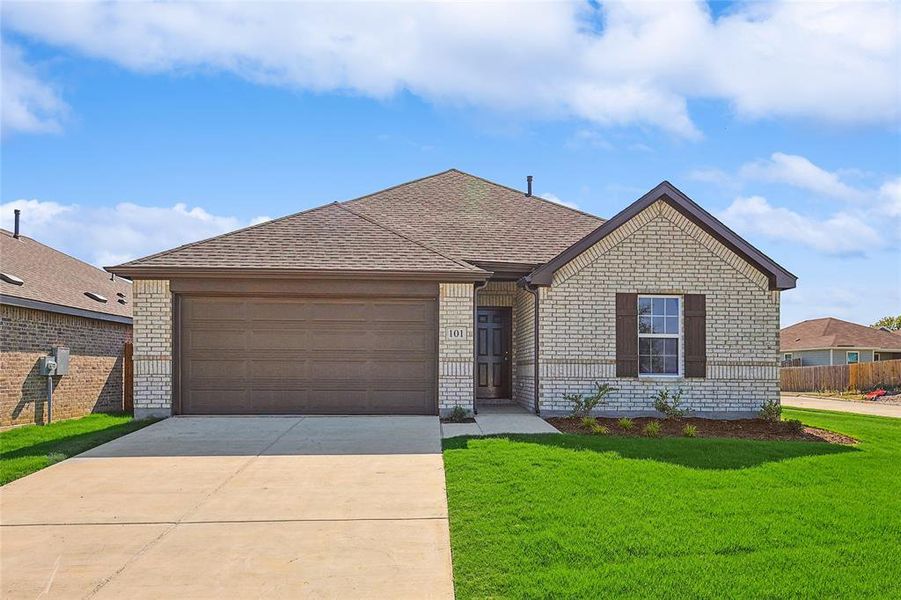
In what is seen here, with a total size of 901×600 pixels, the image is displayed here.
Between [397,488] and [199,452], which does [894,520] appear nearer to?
[397,488]

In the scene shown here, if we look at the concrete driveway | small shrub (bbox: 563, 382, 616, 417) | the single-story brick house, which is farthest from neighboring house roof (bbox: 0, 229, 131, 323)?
small shrub (bbox: 563, 382, 616, 417)

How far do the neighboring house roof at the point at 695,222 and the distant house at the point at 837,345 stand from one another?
2823 centimetres

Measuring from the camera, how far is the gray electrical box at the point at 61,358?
14.4 m

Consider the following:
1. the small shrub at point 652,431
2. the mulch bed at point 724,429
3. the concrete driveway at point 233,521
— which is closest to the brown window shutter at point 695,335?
the mulch bed at point 724,429

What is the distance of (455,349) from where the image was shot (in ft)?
45.6

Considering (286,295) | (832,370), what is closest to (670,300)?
(286,295)

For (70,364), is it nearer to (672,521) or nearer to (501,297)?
(501,297)

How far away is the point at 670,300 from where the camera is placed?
47.7 ft

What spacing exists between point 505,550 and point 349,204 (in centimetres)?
1354

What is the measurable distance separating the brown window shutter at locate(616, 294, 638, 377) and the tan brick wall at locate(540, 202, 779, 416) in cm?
12

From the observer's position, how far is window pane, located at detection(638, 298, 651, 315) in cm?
1445

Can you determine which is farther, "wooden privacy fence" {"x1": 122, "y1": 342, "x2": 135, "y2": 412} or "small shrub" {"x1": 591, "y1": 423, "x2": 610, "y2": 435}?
"wooden privacy fence" {"x1": 122, "y1": 342, "x2": 135, "y2": 412}

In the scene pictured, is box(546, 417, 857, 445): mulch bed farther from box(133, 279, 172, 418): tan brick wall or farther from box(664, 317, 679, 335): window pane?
box(133, 279, 172, 418): tan brick wall

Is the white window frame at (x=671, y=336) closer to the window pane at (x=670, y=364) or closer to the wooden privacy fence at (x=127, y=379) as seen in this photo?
the window pane at (x=670, y=364)
